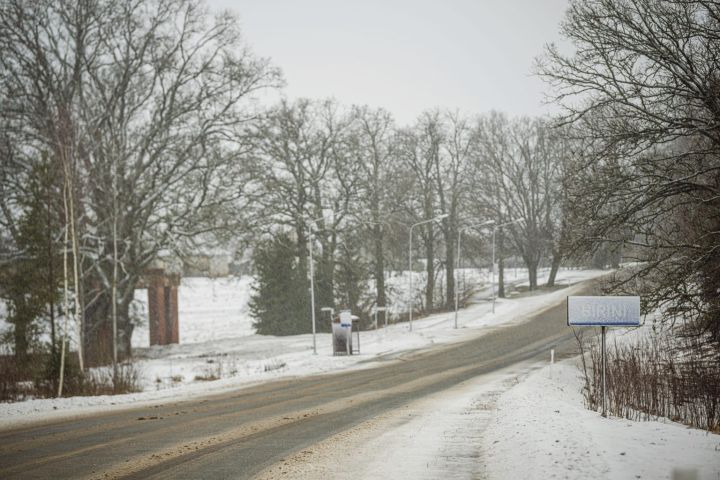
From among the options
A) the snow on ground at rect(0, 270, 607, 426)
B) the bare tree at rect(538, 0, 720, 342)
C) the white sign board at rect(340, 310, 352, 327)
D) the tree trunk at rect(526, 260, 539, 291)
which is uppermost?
the bare tree at rect(538, 0, 720, 342)

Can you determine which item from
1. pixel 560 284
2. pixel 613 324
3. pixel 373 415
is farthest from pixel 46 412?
pixel 560 284

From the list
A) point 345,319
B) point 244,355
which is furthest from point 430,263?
point 244,355

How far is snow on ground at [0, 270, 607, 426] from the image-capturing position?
683 inches

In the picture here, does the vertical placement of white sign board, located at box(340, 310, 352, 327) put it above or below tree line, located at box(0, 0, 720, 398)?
below

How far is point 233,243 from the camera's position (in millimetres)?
33844

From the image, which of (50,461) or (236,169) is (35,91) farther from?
(50,461)

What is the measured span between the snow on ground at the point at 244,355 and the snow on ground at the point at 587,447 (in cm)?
1060

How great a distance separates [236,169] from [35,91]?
9.40 meters

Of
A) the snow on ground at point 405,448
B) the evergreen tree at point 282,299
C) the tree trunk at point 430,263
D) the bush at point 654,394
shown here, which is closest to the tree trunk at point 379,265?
the evergreen tree at point 282,299

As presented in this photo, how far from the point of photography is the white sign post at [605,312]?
36.3 feet

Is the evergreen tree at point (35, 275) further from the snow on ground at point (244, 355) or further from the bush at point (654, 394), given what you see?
the bush at point (654, 394)

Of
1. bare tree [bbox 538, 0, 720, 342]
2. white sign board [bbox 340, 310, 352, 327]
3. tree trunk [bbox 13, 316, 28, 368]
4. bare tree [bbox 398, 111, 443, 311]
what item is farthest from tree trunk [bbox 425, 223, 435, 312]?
tree trunk [bbox 13, 316, 28, 368]

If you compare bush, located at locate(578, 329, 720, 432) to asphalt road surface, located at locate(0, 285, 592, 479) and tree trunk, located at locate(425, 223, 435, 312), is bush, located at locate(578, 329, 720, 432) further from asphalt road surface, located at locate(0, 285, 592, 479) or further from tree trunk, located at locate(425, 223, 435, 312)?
tree trunk, located at locate(425, 223, 435, 312)

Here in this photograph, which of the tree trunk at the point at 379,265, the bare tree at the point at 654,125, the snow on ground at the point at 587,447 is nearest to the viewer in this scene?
the snow on ground at the point at 587,447
